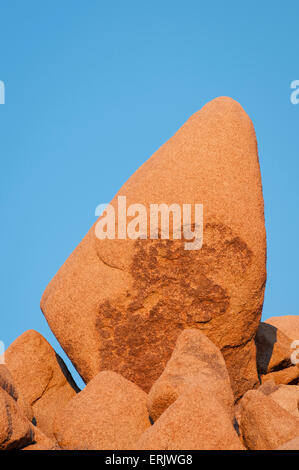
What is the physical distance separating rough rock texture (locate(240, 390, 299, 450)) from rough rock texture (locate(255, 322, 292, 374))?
8.61 ft

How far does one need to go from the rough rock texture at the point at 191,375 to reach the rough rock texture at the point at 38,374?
1.77 metres

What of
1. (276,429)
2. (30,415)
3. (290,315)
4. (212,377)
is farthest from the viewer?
(290,315)

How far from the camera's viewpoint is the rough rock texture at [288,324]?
28.5ft

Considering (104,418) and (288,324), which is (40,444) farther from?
(288,324)

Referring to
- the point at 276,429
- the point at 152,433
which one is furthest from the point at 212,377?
the point at 152,433

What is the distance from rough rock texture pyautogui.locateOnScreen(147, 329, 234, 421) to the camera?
464 cm

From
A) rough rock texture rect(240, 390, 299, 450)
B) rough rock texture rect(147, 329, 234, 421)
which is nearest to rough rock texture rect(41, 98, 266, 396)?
rough rock texture rect(147, 329, 234, 421)

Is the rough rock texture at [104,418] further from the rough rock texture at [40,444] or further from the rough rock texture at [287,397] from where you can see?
the rough rock texture at [287,397]

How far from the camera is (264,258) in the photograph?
6.01 metres

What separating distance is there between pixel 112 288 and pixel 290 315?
4.70 meters

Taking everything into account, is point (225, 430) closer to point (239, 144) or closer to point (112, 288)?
point (112, 288)

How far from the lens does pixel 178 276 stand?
232 inches

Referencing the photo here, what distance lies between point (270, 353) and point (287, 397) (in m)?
1.64

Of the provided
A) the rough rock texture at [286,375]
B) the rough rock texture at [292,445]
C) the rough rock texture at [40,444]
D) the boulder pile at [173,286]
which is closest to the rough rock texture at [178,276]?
the boulder pile at [173,286]
